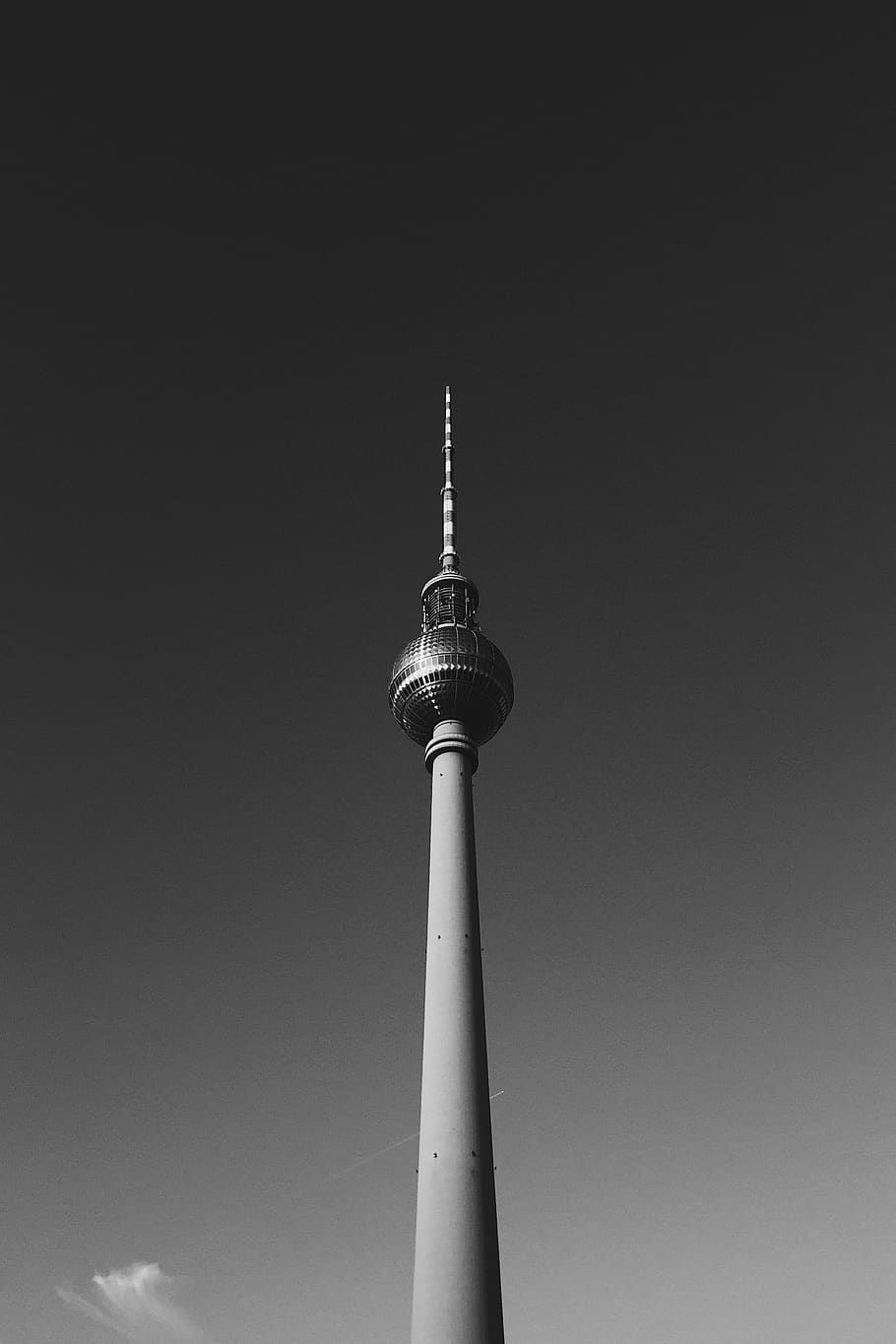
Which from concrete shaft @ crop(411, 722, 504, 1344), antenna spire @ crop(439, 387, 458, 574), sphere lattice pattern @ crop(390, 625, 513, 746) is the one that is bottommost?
concrete shaft @ crop(411, 722, 504, 1344)

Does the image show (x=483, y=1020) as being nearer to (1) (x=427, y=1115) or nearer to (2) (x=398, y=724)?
(1) (x=427, y=1115)

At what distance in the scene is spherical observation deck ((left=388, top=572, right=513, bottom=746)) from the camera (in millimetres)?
76625

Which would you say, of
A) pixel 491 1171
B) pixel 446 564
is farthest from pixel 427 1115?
pixel 446 564

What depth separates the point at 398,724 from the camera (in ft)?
264

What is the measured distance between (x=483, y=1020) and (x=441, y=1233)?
12.6 m

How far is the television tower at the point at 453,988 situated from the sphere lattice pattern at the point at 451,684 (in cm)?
10

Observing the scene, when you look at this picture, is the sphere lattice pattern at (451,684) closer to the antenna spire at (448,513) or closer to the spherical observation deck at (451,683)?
the spherical observation deck at (451,683)

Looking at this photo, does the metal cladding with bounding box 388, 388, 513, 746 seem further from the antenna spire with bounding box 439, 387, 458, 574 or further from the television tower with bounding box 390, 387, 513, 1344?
the antenna spire with bounding box 439, 387, 458, 574

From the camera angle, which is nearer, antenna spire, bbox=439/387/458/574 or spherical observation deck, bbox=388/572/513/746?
spherical observation deck, bbox=388/572/513/746

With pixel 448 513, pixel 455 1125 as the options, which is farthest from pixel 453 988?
pixel 448 513

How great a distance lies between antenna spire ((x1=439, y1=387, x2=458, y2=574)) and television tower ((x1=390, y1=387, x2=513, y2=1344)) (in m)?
0.33

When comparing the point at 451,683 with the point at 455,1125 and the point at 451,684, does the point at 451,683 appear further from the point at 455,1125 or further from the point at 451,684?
the point at 455,1125

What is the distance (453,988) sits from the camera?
201ft

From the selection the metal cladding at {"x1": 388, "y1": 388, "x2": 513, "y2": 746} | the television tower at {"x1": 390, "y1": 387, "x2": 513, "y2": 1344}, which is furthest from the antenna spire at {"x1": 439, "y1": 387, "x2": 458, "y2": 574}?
the metal cladding at {"x1": 388, "y1": 388, "x2": 513, "y2": 746}
